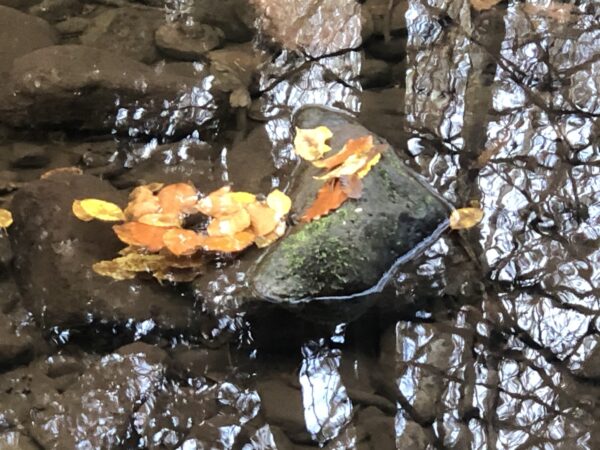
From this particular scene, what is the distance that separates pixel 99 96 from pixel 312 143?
0.85m

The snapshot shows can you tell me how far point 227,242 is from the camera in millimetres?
2436

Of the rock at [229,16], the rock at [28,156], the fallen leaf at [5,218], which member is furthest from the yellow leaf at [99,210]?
the rock at [229,16]

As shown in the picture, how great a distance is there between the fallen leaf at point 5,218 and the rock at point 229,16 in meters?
1.20

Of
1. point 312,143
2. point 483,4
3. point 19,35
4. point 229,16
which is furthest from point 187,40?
point 483,4

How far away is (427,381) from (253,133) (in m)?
1.19

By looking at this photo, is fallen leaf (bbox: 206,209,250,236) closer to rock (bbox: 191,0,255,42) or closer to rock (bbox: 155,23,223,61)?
rock (bbox: 155,23,223,61)

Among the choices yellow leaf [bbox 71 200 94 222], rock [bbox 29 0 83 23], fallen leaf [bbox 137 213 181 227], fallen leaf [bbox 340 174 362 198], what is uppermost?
rock [bbox 29 0 83 23]

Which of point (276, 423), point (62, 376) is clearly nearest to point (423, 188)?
point (276, 423)

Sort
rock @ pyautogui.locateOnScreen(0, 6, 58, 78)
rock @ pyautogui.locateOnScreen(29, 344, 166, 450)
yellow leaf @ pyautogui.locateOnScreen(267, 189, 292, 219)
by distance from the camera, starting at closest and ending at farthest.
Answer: rock @ pyautogui.locateOnScreen(29, 344, 166, 450) < yellow leaf @ pyautogui.locateOnScreen(267, 189, 292, 219) < rock @ pyautogui.locateOnScreen(0, 6, 58, 78)

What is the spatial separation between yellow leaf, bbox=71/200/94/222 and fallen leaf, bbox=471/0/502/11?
6.40ft

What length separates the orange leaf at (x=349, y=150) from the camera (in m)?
2.55

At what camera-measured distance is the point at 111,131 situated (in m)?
2.77

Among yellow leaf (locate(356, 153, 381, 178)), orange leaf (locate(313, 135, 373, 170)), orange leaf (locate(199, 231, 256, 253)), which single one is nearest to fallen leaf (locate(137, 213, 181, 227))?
Answer: orange leaf (locate(199, 231, 256, 253))

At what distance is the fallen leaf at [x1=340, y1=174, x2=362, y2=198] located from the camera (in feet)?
7.88
